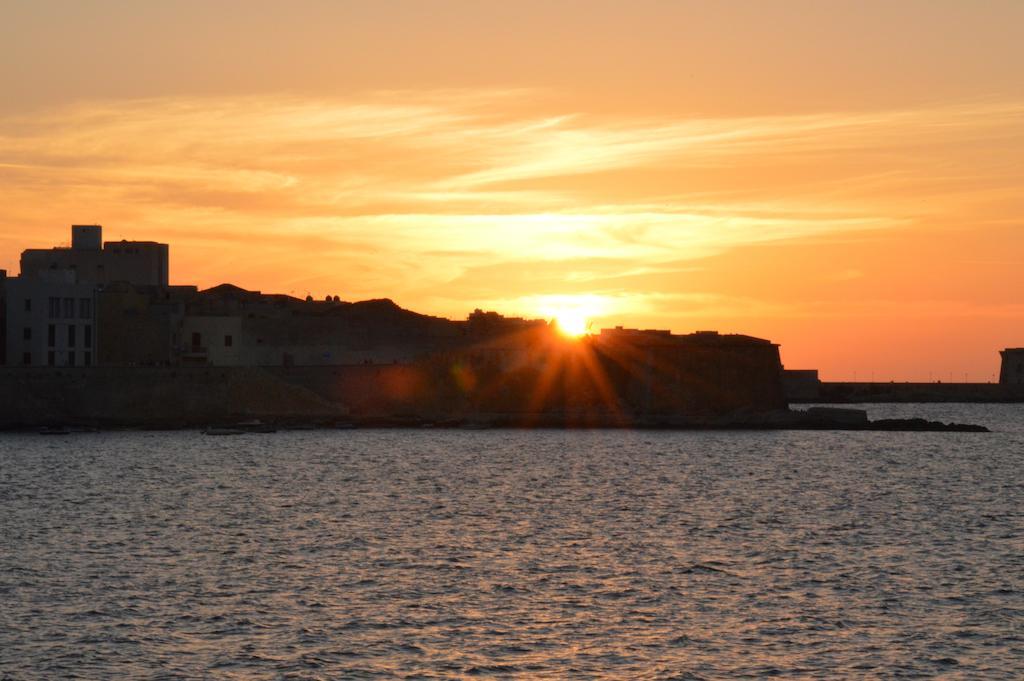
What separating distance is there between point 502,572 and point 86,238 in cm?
11734

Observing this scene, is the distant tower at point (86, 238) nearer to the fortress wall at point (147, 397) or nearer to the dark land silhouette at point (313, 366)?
the dark land silhouette at point (313, 366)

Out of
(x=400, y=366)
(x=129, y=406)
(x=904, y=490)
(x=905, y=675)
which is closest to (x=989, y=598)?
(x=905, y=675)

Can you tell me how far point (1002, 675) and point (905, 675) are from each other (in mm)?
1997

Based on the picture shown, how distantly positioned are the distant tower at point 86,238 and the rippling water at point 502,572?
6600cm

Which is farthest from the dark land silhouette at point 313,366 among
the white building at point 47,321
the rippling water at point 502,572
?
the rippling water at point 502,572

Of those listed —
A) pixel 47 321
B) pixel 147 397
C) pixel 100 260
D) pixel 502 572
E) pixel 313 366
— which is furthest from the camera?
pixel 100 260

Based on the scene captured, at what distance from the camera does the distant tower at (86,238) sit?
150025 mm

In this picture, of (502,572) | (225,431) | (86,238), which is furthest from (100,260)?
(502,572)

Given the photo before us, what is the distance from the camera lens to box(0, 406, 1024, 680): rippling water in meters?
31.6

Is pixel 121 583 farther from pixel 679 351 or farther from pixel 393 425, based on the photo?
pixel 679 351

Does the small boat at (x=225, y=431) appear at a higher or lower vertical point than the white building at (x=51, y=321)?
lower

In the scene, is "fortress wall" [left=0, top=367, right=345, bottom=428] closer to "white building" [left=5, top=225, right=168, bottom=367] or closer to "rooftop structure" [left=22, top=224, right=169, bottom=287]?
"white building" [left=5, top=225, right=168, bottom=367]

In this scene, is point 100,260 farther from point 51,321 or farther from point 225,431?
point 225,431

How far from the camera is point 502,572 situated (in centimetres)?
4347
